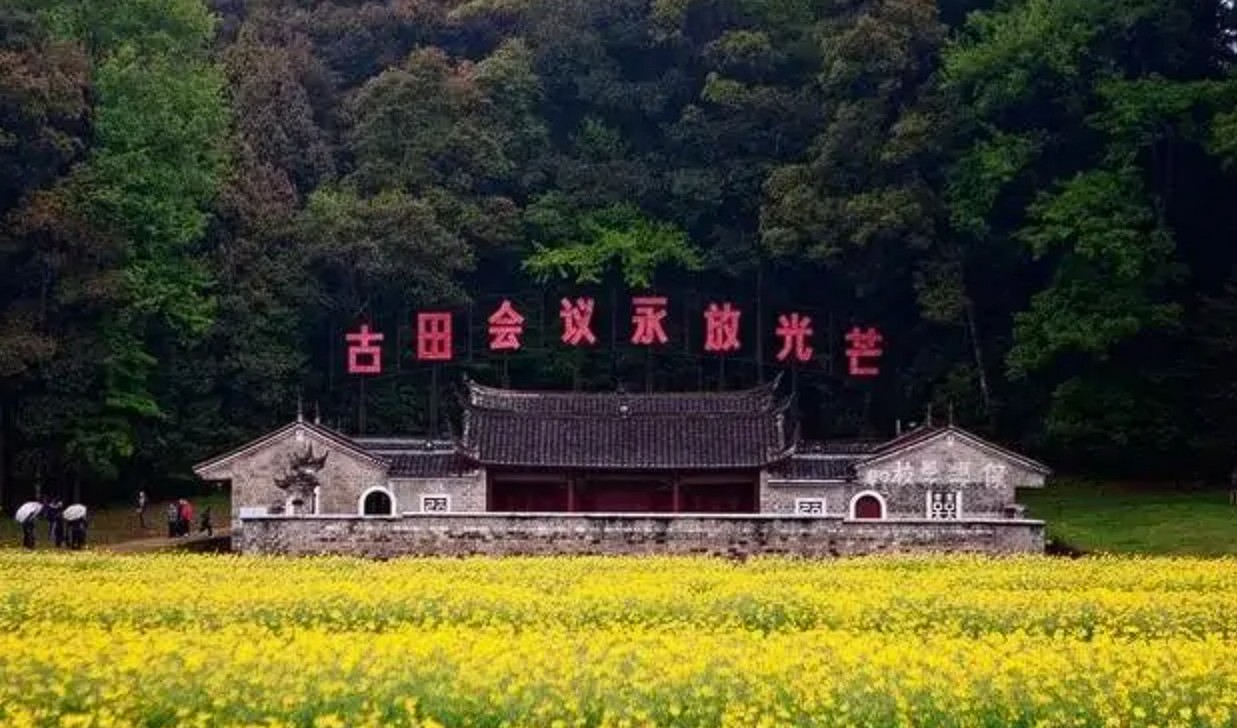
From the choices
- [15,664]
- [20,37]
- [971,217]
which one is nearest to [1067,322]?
[971,217]

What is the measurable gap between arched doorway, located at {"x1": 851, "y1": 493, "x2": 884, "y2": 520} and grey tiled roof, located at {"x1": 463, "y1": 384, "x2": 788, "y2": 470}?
222cm

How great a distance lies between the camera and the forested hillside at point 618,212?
43.4 meters

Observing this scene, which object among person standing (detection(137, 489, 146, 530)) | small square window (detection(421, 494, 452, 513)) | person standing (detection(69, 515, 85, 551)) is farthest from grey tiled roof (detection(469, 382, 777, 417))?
person standing (detection(69, 515, 85, 551))

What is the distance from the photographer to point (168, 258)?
4706 cm

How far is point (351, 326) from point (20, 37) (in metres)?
12.8

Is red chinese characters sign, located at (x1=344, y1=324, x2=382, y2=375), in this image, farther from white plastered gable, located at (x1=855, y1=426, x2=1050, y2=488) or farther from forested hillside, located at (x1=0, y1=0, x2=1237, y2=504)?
white plastered gable, located at (x1=855, y1=426, x2=1050, y2=488)

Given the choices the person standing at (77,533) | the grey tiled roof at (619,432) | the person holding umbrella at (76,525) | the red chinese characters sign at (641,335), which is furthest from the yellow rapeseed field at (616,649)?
the red chinese characters sign at (641,335)

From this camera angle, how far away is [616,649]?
1495cm

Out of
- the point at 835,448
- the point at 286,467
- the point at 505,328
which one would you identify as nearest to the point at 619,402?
the point at 835,448

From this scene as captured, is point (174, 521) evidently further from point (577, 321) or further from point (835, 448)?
point (835, 448)

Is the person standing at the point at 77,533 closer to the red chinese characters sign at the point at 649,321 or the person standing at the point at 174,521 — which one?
the person standing at the point at 174,521

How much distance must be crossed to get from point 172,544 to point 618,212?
66.4 feet

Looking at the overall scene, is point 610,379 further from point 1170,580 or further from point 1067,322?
point 1170,580

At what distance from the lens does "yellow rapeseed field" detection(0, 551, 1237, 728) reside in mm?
12773
